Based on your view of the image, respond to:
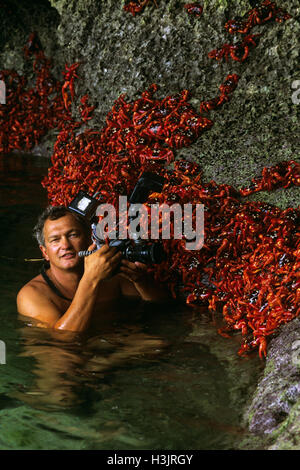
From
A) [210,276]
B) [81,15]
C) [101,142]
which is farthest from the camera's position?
[81,15]

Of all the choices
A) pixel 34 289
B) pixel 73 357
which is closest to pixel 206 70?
pixel 34 289

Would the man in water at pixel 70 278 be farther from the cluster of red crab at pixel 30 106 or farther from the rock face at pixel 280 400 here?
the cluster of red crab at pixel 30 106

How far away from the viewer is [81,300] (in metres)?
4.32

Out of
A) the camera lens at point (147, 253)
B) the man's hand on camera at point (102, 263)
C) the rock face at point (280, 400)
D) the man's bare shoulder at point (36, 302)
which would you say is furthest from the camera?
the man's bare shoulder at point (36, 302)

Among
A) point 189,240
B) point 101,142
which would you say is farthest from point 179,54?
point 189,240

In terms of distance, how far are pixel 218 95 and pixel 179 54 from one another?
2.45 ft

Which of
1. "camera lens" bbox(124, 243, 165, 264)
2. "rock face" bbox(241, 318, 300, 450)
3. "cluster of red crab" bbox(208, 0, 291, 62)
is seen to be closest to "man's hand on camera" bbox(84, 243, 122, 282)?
"camera lens" bbox(124, 243, 165, 264)

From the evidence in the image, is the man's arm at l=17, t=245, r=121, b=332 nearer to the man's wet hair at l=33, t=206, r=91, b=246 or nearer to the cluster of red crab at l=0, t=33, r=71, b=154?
the man's wet hair at l=33, t=206, r=91, b=246

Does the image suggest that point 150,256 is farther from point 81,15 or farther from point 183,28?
point 81,15

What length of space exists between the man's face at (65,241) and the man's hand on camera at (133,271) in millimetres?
411

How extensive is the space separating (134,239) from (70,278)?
832 millimetres

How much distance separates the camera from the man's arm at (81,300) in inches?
167

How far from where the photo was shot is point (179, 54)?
652cm

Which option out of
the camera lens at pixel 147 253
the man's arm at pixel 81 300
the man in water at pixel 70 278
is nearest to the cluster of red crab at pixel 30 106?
the man in water at pixel 70 278
